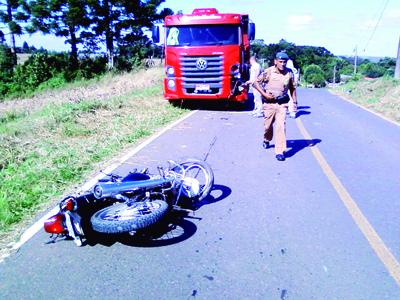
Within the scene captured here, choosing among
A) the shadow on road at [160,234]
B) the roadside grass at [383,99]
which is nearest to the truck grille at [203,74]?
the roadside grass at [383,99]

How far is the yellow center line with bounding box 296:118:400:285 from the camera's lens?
3.71 meters

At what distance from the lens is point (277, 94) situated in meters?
7.45

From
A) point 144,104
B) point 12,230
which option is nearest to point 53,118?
point 144,104

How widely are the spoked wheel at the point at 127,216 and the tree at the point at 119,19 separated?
3271 centimetres

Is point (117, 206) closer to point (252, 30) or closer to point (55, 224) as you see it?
point (55, 224)

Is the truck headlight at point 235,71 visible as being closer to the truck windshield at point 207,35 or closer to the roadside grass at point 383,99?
the truck windshield at point 207,35

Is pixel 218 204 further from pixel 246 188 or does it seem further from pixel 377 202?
pixel 377 202

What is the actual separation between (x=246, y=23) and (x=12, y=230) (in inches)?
424

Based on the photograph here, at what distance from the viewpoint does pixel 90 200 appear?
13.3 ft

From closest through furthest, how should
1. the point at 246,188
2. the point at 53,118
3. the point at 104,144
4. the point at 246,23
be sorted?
1. the point at 246,188
2. the point at 104,144
3. the point at 53,118
4. the point at 246,23

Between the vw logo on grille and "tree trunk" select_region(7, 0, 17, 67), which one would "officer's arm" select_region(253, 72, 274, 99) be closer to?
the vw logo on grille

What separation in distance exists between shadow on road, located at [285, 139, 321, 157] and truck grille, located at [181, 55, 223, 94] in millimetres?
4414

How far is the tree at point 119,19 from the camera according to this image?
1369 inches

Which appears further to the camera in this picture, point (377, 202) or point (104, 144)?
point (104, 144)
